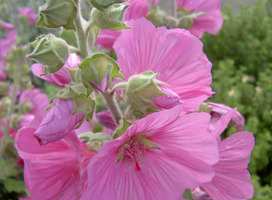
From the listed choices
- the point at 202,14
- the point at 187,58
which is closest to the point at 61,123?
the point at 187,58

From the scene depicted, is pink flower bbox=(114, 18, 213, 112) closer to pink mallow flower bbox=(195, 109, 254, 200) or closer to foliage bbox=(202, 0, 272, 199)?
pink mallow flower bbox=(195, 109, 254, 200)

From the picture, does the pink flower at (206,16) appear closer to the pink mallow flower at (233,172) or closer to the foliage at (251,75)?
the pink mallow flower at (233,172)

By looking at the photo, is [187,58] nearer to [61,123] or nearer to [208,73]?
[208,73]

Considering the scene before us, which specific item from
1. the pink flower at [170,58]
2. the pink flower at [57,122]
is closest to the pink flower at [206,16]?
the pink flower at [170,58]

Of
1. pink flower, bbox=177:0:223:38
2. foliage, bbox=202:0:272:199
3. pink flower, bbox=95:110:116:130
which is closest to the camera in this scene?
pink flower, bbox=95:110:116:130

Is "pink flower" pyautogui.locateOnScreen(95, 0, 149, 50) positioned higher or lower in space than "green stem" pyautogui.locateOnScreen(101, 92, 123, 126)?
higher

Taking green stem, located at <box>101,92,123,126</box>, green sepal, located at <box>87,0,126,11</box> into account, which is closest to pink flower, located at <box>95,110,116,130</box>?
green stem, located at <box>101,92,123,126</box>
